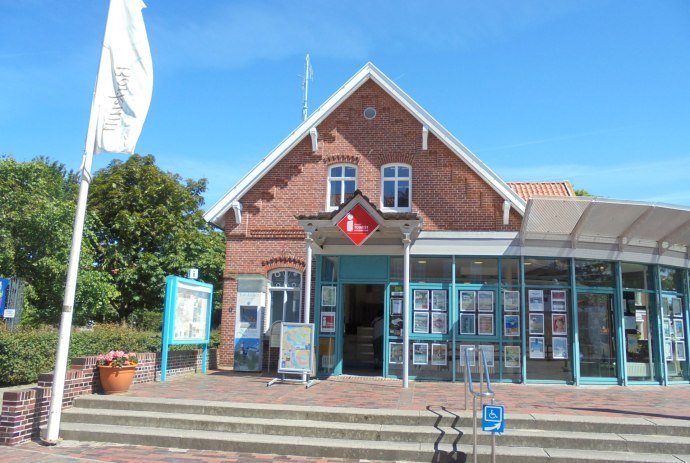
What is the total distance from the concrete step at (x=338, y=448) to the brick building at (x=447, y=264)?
4.45 m

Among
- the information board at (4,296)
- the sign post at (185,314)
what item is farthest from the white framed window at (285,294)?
the information board at (4,296)

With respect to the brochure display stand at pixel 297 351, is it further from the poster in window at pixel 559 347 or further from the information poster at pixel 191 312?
the poster in window at pixel 559 347

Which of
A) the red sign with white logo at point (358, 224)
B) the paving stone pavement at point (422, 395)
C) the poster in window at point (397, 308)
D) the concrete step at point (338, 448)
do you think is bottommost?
the concrete step at point (338, 448)

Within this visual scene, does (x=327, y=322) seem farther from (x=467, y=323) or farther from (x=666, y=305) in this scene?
(x=666, y=305)

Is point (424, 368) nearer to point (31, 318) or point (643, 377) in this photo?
point (643, 377)

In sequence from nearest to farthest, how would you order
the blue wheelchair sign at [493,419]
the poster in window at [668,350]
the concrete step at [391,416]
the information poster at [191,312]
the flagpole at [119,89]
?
the blue wheelchair sign at [493,419] → the concrete step at [391,416] → the flagpole at [119,89] → the information poster at [191,312] → the poster in window at [668,350]

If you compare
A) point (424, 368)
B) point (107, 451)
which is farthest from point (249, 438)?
point (424, 368)

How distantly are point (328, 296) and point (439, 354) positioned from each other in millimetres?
3086

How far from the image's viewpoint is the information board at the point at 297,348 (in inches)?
480

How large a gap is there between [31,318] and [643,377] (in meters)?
21.3

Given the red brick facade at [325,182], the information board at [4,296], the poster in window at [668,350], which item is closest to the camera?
the poster in window at [668,350]

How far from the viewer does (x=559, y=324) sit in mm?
13789

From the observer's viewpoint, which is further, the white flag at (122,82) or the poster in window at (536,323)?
the poster in window at (536,323)

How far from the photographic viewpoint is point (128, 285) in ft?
89.7
